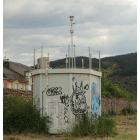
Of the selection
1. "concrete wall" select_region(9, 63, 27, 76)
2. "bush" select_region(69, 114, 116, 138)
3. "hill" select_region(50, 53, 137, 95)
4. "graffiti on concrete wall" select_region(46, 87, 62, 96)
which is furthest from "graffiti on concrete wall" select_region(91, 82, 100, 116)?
"concrete wall" select_region(9, 63, 27, 76)

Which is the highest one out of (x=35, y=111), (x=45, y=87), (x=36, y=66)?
(x=36, y=66)

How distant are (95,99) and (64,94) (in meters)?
2.09

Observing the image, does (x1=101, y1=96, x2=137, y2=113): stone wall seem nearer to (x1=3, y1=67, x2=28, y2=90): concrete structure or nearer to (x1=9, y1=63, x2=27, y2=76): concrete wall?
(x1=3, y1=67, x2=28, y2=90): concrete structure

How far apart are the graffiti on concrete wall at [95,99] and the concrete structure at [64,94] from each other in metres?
0.17

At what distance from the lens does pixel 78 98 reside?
16109mm

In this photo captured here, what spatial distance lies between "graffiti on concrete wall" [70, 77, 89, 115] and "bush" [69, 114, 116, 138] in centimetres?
37

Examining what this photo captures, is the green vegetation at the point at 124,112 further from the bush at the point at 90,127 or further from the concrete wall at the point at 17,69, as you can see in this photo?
the concrete wall at the point at 17,69

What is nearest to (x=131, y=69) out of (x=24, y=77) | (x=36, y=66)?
(x=24, y=77)

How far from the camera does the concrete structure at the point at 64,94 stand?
52.5ft

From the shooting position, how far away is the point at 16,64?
246 ft

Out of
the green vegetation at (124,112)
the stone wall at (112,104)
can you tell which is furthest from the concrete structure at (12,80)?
the green vegetation at (124,112)

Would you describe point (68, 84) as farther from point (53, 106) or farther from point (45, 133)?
point (45, 133)

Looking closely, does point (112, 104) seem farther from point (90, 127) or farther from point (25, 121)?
point (25, 121)

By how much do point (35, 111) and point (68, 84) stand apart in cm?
237
